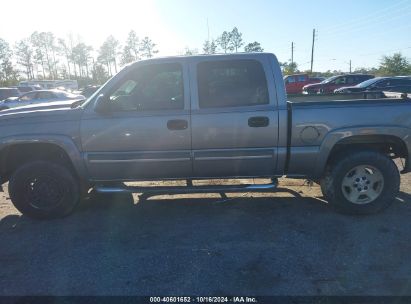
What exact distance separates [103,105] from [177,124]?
0.89m

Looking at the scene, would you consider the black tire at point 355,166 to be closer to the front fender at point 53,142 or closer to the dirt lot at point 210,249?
the dirt lot at point 210,249

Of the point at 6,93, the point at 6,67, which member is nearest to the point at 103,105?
the point at 6,93

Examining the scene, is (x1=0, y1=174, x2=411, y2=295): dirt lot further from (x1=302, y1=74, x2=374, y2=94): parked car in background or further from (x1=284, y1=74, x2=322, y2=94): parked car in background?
(x1=284, y1=74, x2=322, y2=94): parked car in background

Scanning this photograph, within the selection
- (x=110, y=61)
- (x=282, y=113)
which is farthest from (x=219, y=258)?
(x=110, y=61)

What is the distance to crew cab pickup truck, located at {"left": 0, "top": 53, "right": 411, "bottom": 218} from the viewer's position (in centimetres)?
382

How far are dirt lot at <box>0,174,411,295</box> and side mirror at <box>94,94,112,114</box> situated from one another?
4.67ft

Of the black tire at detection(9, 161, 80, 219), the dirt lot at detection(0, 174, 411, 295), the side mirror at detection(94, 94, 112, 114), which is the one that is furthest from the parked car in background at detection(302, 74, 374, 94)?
the black tire at detection(9, 161, 80, 219)

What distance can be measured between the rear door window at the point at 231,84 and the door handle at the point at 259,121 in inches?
6.8

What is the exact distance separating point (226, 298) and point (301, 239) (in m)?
1.32

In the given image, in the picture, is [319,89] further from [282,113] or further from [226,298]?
[226,298]

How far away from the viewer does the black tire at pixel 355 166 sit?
3.96 m

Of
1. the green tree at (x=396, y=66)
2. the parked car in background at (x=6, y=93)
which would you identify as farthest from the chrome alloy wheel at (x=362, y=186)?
the green tree at (x=396, y=66)

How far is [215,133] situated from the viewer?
3.86m

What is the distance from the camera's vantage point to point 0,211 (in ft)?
15.4
